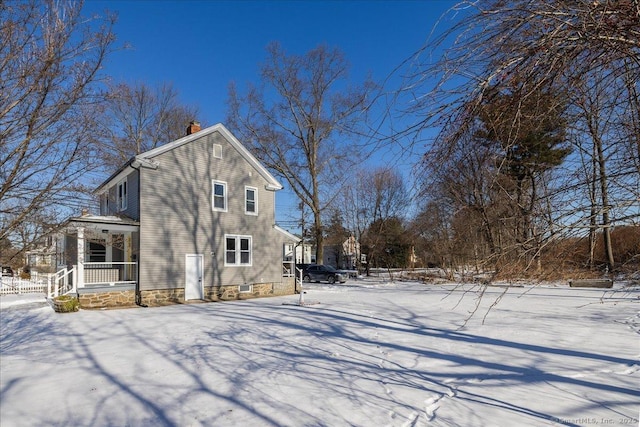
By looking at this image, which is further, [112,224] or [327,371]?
[112,224]

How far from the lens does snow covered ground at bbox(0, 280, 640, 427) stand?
173 inches

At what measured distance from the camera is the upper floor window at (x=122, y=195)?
53.1 feet

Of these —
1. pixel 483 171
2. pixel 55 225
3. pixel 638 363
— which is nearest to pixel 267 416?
pixel 55 225

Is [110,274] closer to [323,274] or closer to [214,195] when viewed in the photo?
[214,195]

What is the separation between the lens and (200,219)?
1655cm

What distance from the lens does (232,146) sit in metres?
18.0

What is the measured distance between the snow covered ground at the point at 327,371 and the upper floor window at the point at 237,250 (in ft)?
22.6

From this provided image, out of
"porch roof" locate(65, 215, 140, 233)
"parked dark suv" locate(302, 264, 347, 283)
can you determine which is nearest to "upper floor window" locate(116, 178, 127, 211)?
"porch roof" locate(65, 215, 140, 233)

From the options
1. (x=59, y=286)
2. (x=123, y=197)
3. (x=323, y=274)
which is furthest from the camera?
(x=323, y=274)

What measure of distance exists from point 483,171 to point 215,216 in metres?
15.3

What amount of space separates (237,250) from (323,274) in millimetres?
10538

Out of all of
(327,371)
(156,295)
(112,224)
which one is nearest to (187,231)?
(156,295)

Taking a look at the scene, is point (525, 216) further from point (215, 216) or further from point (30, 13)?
point (215, 216)

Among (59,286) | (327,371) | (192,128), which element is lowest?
(327,371)
